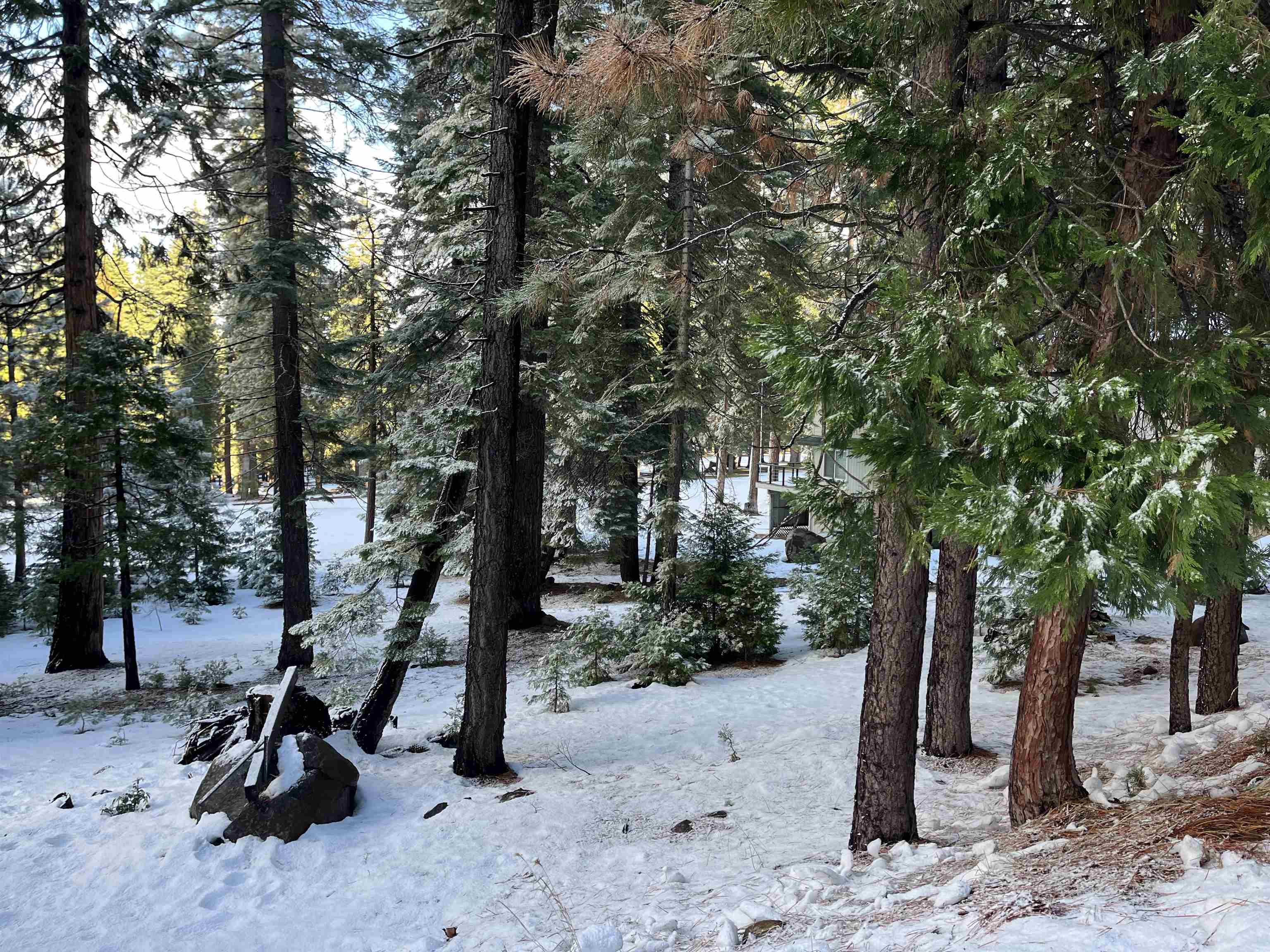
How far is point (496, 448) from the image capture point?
308 inches

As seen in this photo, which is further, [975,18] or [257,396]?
[257,396]

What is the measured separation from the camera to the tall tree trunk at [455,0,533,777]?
7.75 metres

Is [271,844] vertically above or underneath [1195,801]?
underneath

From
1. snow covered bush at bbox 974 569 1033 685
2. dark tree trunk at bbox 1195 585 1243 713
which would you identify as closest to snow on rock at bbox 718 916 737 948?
dark tree trunk at bbox 1195 585 1243 713

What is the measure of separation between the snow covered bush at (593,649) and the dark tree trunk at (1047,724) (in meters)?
6.66

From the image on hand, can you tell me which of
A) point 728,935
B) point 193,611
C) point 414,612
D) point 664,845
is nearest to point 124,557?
point 414,612

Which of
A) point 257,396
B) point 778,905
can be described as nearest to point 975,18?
point 778,905

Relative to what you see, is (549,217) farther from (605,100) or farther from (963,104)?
(963,104)

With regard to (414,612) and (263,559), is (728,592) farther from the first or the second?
(263,559)

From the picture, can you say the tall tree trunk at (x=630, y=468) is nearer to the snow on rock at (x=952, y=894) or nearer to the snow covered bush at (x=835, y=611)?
the snow covered bush at (x=835, y=611)

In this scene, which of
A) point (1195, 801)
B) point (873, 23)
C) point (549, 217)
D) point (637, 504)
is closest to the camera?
point (1195, 801)

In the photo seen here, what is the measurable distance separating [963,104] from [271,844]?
24.6 ft

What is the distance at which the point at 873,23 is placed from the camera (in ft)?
15.6

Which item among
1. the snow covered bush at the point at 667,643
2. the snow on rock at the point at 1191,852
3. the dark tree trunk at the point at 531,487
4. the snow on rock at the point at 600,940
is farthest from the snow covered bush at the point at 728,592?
the snow on rock at the point at 1191,852
